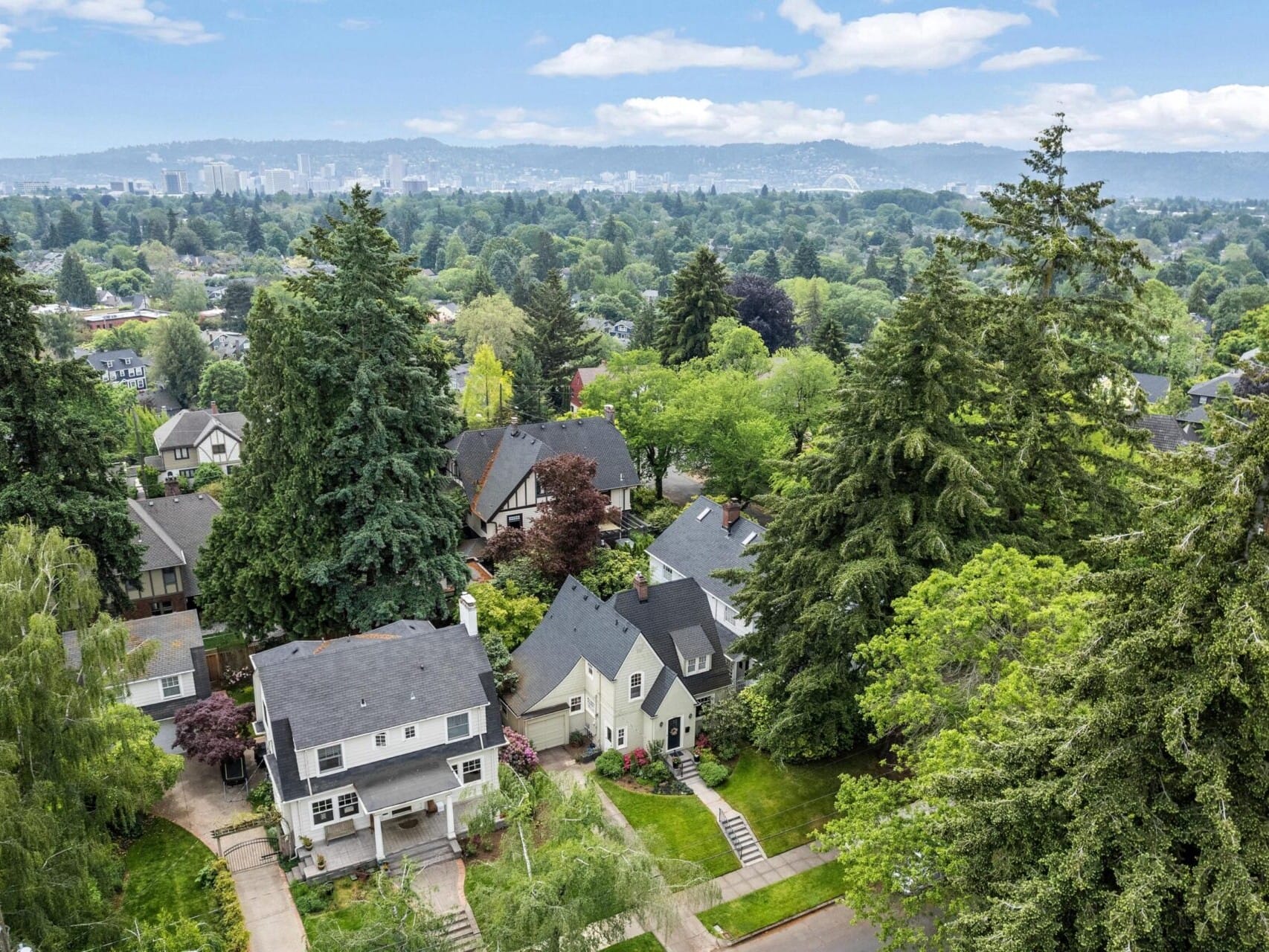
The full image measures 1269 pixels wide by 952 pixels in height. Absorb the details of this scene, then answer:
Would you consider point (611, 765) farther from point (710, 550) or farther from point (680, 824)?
point (710, 550)

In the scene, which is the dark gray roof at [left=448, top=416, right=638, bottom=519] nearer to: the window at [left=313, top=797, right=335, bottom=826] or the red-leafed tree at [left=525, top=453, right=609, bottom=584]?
the red-leafed tree at [left=525, top=453, right=609, bottom=584]

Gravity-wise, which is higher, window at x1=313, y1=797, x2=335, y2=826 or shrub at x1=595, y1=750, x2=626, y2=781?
window at x1=313, y1=797, x2=335, y2=826

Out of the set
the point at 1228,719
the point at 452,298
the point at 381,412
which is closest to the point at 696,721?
the point at 381,412

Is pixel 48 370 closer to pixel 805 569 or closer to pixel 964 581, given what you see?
pixel 805 569

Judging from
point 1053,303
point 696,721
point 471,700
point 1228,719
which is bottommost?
point 696,721

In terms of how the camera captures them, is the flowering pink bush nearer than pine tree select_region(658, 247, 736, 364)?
Yes

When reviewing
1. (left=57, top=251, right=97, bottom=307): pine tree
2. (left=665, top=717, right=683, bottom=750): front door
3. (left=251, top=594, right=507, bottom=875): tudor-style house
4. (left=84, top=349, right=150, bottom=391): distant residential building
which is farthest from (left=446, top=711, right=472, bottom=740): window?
(left=57, top=251, right=97, bottom=307): pine tree
